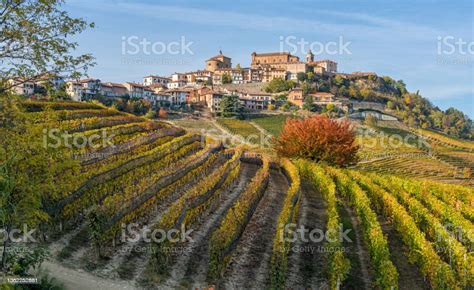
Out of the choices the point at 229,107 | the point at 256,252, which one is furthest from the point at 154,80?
the point at 256,252

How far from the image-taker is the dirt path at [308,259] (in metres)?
15.7

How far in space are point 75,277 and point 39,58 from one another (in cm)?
685

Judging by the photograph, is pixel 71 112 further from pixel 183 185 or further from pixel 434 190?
pixel 434 190

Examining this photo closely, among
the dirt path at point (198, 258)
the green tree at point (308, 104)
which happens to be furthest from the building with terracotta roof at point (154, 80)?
the dirt path at point (198, 258)

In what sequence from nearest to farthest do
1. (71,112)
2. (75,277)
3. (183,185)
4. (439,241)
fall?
1. (75,277)
2. (439,241)
3. (183,185)
4. (71,112)

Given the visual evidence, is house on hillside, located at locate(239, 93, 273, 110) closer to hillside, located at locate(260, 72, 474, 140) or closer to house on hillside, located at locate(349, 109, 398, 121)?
hillside, located at locate(260, 72, 474, 140)

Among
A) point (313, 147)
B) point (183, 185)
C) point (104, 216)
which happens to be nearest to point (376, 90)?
point (313, 147)

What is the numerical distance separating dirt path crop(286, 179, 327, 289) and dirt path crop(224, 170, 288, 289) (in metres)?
0.99

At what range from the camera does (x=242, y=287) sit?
14633 millimetres

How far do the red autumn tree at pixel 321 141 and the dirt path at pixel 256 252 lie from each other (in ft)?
47.5

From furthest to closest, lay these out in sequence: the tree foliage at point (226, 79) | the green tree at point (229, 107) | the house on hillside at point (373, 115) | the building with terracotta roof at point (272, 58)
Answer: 1. the building with terracotta roof at point (272, 58)
2. the tree foliage at point (226, 79)
3. the house on hillside at point (373, 115)
4. the green tree at point (229, 107)

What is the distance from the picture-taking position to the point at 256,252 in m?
17.8

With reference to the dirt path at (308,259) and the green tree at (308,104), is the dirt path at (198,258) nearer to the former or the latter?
the dirt path at (308,259)

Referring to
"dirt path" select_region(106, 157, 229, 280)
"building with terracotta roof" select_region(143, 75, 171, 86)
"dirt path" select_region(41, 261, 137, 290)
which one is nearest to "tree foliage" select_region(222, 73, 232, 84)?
"building with terracotta roof" select_region(143, 75, 171, 86)
